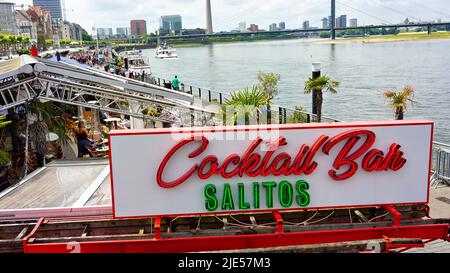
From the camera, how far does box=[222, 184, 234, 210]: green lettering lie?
664 centimetres

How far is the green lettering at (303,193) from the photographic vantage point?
672cm

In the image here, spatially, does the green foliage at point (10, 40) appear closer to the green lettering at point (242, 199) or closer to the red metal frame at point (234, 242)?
the red metal frame at point (234, 242)

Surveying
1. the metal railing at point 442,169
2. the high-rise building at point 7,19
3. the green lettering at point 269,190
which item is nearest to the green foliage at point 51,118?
the green lettering at point 269,190

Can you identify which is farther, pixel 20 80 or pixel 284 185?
pixel 20 80

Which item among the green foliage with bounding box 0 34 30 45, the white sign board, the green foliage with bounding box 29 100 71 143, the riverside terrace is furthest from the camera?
the green foliage with bounding box 0 34 30 45

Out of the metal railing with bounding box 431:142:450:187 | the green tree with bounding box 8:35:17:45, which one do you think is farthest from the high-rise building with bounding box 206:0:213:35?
the metal railing with bounding box 431:142:450:187

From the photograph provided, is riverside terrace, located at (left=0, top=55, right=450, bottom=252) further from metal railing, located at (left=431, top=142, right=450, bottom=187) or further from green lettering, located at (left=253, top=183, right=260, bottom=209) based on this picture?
metal railing, located at (left=431, top=142, right=450, bottom=187)

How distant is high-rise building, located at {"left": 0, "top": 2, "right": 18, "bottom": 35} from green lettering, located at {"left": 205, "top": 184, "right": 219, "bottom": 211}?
16156 centimetres

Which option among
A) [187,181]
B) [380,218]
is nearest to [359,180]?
[380,218]
